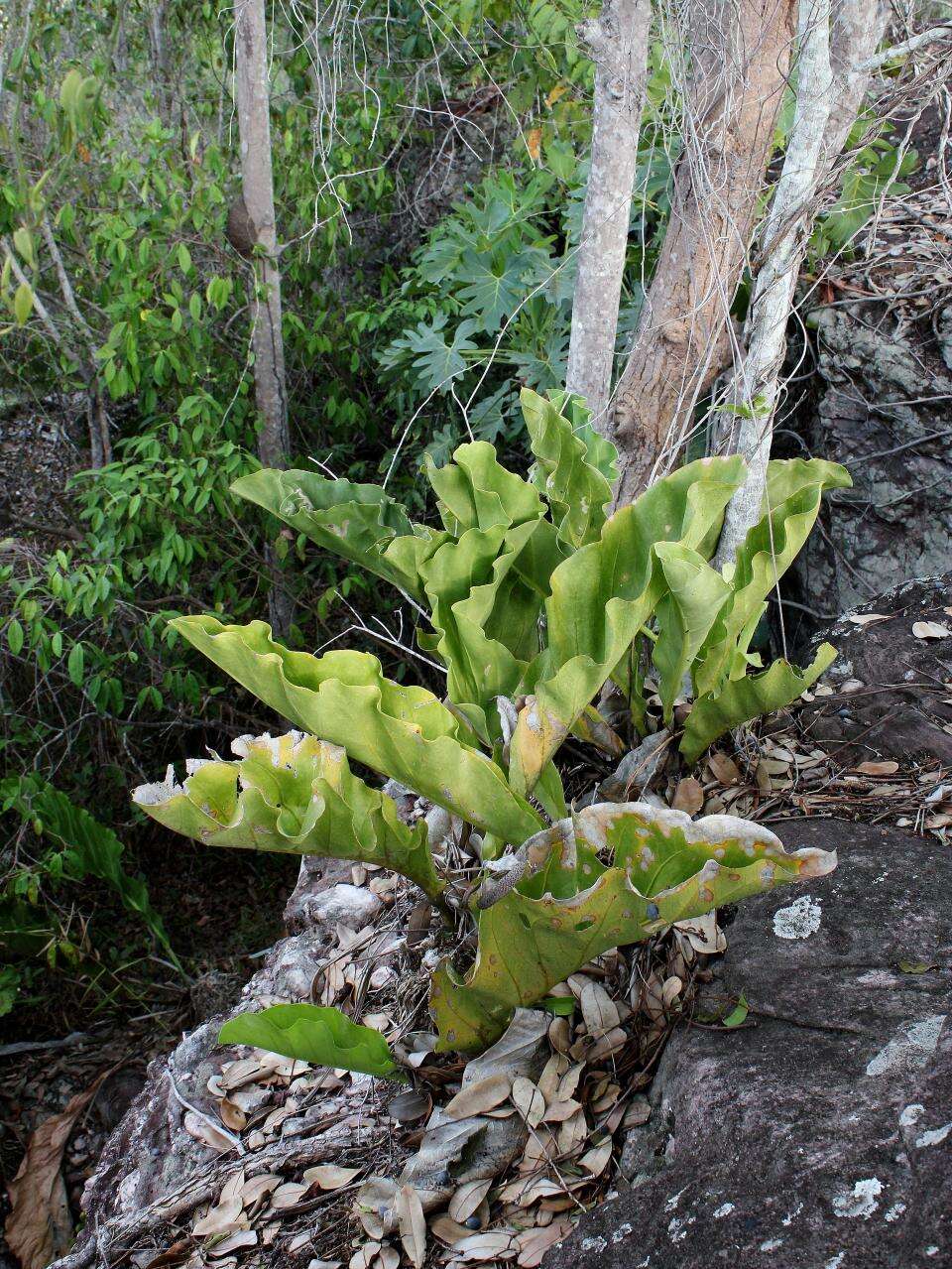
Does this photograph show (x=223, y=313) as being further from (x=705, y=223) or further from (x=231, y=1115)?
(x=231, y=1115)

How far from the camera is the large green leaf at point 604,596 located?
1254 millimetres

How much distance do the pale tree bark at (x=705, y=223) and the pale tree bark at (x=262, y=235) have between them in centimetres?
137

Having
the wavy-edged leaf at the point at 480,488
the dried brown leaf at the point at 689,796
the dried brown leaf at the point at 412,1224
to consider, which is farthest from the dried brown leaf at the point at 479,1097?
the wavy-edged leaf at the point at 480,488

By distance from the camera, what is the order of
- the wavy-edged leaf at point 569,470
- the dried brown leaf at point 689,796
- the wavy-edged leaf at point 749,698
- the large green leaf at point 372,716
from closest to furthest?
1. the large green leaf at point 372,716
2. the wavy-edged leaf at point 749,698
3. the wavy-edged leaf at point 569,470
4. the dried brown leaf at point 689,796

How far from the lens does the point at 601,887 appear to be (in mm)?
1022

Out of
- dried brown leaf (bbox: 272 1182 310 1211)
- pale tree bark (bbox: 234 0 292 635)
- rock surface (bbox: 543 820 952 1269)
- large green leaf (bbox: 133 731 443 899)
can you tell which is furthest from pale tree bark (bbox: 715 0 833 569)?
pale tree bark (bbox: 234 0 292 635)

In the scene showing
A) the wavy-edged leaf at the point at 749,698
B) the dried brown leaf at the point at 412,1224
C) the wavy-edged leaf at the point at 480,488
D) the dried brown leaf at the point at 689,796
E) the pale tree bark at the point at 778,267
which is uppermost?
the pale tree bark at the point at 778,267

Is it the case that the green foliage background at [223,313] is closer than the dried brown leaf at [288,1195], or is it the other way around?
the dried brown leaf at [288,1195]

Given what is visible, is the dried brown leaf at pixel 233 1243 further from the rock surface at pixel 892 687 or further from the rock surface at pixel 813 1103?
the rock surface at pixel 892 687

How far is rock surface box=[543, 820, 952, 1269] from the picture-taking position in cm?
87

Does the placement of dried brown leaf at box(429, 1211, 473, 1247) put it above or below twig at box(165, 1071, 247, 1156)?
above

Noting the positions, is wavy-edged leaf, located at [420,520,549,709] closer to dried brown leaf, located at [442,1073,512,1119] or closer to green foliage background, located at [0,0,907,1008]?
dried brown leaf, located at [442,1073,512,1119]

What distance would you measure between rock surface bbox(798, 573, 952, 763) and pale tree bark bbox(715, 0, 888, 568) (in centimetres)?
34

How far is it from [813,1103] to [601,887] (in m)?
0.32
